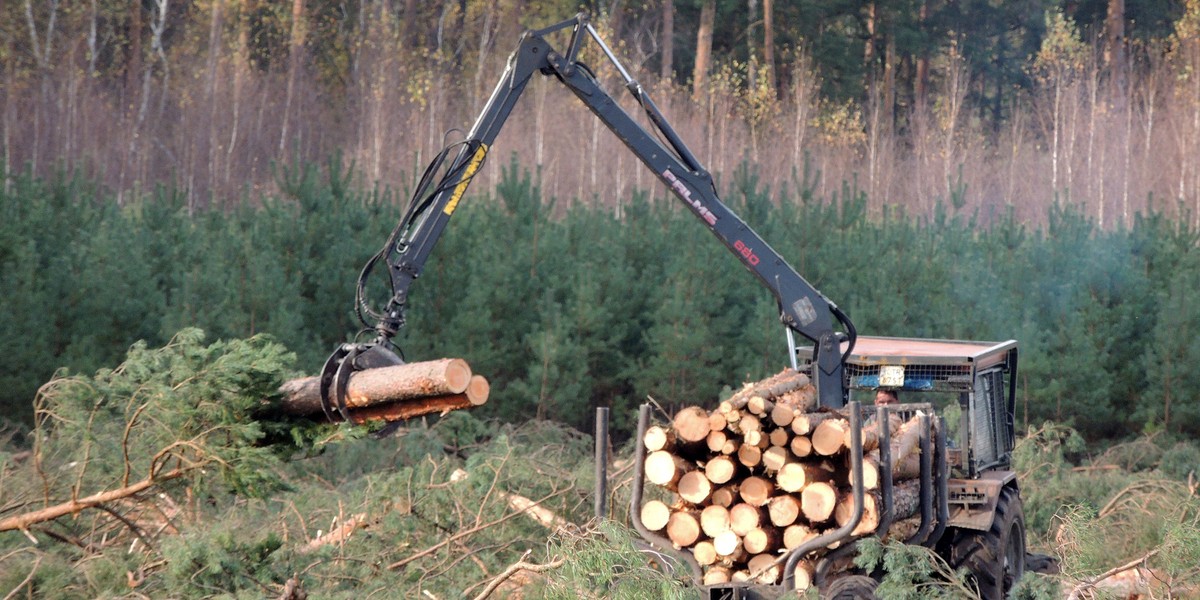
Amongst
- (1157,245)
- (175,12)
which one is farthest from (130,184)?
(1157,245)

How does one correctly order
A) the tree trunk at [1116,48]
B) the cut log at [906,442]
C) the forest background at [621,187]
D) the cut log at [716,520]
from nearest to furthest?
the cut log at [716,520] < the cut log at [906,442] < the forest background at [621,187] < the tree trunk at [1116,48]

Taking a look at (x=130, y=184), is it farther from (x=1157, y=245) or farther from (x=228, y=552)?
(x=228, y=552)

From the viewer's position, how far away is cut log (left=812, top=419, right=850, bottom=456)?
8055 millimetres

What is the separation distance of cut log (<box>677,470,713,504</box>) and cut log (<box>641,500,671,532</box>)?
150 mm

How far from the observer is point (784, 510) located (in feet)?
26.4

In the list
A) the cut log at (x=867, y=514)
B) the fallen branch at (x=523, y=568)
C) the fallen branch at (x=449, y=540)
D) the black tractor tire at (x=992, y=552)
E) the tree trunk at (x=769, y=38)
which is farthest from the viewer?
the tree trunk at (x=769, y=38)

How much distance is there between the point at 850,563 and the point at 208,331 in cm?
928

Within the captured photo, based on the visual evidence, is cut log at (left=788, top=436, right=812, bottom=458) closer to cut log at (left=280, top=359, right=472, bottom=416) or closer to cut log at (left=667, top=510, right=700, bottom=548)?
cut log at (left=667, top=510, right=700, bottom=548)

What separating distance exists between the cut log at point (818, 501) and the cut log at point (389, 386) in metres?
1.81

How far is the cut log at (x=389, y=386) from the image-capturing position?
7602 mm

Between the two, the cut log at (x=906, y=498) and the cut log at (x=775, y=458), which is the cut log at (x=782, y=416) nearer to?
the cut log at (x=775, y=458)

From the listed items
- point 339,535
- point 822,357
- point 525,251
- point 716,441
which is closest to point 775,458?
point 716,441

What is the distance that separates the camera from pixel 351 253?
1705 centimetres

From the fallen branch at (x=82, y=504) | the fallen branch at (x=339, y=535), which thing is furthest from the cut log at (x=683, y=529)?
the fallen branch at (x=82, y=504)
